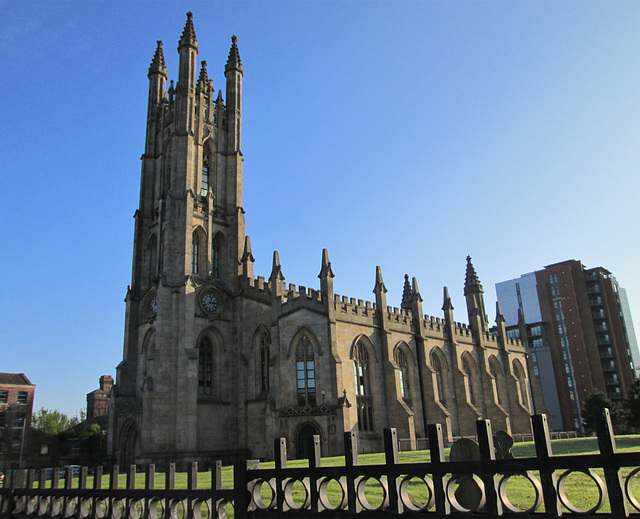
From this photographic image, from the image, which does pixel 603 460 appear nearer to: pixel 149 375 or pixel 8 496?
pixel 8 496

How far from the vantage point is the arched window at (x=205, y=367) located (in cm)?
3897

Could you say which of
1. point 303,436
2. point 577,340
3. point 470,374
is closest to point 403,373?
point 470,374

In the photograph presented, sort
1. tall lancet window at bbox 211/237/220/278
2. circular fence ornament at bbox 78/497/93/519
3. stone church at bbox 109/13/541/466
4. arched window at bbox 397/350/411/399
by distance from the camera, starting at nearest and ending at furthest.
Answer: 1. circular fence ornament at bbox 78/497/93/519
2. stone church at bbox 109/13/541/466
3. tall lancet window at bbox 211/237/220/278
4. arched window at bbox 397/350/411/399

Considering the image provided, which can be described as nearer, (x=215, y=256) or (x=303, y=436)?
(x=303, y=436)

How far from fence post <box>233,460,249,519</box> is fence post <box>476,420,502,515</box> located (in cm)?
334

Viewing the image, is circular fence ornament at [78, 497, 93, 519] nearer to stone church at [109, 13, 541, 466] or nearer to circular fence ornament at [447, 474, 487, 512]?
circular fence ornament at [447, 474, 487, 512]

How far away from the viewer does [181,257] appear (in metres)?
39.4

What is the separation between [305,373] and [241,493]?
96.2ft

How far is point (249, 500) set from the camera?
7.23 meters

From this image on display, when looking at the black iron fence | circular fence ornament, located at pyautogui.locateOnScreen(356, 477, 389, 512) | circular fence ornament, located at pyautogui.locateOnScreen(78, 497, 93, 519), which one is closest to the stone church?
circular fence ornament, located at pyautogui.locateOnScreen(356, 477, 389, 512)

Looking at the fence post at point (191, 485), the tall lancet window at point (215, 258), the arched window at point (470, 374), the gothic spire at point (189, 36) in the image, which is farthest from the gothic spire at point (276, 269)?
the fence post at point (191, 485)

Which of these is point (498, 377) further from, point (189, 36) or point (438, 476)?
point (438, 476)

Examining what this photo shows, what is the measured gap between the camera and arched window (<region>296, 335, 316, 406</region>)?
35.6 m

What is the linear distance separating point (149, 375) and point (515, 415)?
38.0 metres
